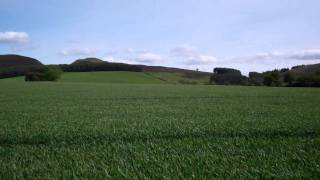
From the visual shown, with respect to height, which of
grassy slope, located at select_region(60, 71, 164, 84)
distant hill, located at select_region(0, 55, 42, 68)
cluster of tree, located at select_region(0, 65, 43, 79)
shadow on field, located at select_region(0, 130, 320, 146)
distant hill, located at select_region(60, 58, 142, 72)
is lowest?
shadow on field, located at select_region(0, 130, 320, 146)

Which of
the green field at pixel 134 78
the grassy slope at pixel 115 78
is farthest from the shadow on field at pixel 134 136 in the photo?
the grassy slope at pixel 115 78

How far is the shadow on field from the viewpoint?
757 centimetres

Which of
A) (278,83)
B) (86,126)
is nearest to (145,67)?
(278,83)

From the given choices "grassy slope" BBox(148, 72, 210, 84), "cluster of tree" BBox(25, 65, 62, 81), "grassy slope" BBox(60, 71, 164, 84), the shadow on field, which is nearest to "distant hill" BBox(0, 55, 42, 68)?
"cluster of tree" BBox(25, 65, 62, 81)

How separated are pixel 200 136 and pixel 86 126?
3529mm

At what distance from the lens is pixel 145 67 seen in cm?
11244

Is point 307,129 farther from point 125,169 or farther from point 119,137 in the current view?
point 125,169

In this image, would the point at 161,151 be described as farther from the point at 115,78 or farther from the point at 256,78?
the point at 256,78

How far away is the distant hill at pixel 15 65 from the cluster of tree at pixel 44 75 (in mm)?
3600

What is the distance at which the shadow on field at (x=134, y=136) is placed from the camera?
24.8ft

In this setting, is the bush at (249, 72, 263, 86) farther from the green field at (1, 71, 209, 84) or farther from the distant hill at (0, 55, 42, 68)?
the distant hill at (0, 55, 42, 68)

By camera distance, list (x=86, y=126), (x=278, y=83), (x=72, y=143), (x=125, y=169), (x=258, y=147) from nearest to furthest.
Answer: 1. (x=125, y=169)
2. (x=258, y=147)
3. (x=72, y=143)
4. (x=86, y=126)
5. (x=278, y=83)

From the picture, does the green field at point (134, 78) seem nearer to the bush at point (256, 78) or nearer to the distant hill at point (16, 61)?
the bush at point (256, 78)

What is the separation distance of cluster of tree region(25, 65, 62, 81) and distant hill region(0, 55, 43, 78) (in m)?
3.60
